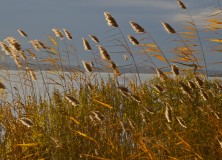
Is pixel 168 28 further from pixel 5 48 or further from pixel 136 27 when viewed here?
pixel 5 48

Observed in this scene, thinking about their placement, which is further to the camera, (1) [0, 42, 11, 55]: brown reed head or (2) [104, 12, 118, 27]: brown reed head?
(1) [0, 42, 11, 55]: brown reed head

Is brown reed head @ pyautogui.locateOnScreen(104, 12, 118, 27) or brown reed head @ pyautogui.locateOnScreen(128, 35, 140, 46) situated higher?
brown reed head @ pyautogui.locateOnScreen(104, 12, 118, 27)

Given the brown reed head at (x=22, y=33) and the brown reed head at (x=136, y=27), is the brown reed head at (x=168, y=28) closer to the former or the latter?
the brown reed head at (x=136, y=27)

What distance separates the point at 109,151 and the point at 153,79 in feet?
27.3

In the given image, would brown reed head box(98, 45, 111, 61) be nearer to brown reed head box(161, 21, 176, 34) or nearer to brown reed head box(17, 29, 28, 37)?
brown reed head box(161, 21, 176, 34)

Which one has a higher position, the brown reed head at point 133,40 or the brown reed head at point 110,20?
the brown reed head at point 110,20

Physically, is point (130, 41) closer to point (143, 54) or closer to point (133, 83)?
point (143, 54)

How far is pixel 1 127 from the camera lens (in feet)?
17.0

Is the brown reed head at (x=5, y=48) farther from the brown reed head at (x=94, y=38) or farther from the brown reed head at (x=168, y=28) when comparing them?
the brown reed head at (x=168, y=28)

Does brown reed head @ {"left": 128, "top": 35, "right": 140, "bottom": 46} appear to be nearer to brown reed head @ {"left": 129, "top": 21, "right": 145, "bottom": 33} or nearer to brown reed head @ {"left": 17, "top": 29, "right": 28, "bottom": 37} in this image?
brown reed head @ {"left": 129, "top": 21, "right": 145, "bottom": 33}

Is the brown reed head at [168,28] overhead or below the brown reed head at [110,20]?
below

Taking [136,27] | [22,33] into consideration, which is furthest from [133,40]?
[22,33]

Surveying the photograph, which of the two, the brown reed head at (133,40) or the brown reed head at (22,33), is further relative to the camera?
the brown reed head at (22,33)

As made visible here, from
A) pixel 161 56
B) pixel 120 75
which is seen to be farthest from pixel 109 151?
pixel 120 75
